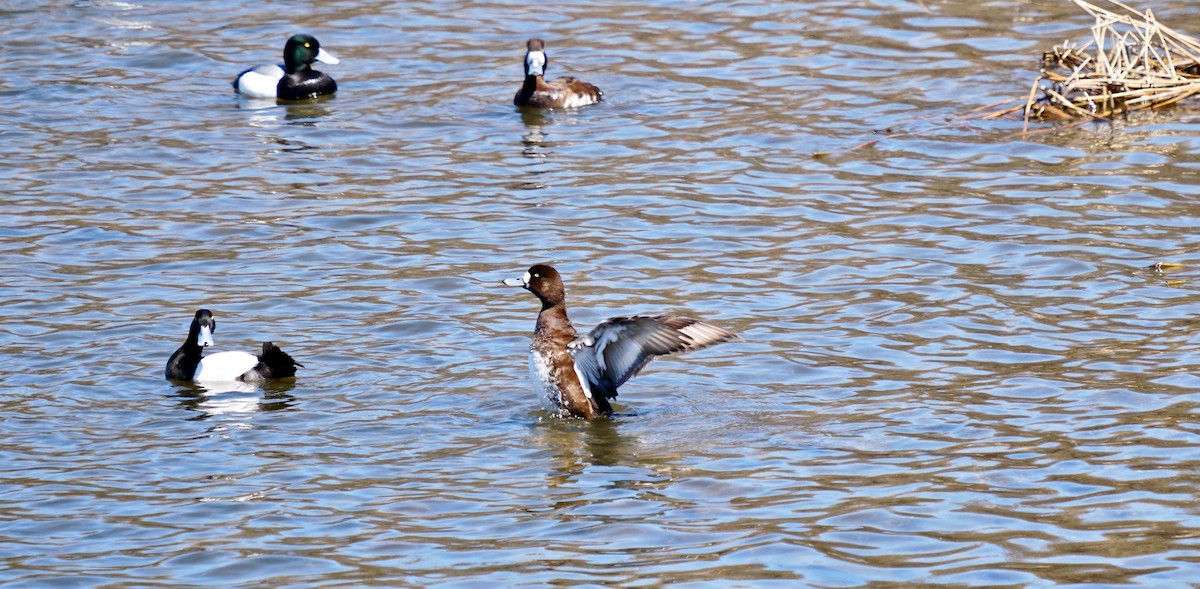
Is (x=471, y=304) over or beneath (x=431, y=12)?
beneath

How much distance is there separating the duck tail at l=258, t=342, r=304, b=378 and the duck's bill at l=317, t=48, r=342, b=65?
8369 mm

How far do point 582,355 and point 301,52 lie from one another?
906cm

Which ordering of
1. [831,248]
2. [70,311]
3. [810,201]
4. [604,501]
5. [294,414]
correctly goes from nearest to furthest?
[604,501] < [294,414] < [70,311] < [831,248] < [810,201]

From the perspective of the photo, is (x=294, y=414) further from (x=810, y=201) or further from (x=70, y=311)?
(x=810, y=201)

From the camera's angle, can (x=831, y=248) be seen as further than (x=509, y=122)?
No

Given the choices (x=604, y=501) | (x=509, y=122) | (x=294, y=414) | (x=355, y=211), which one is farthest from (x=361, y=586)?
(x=509, y=122)

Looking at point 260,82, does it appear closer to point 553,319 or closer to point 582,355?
point 553,319

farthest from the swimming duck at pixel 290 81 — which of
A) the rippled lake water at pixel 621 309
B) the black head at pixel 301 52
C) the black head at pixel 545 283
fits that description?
the black head at pixel 545 283

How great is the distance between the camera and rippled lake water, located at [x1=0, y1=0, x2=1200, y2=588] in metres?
6.91

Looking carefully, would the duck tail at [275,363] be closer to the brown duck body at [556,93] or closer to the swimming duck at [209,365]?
the swimming duck at [209,365]

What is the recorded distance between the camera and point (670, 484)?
25.0 ft

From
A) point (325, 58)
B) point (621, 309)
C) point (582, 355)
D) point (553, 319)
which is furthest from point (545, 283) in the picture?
point (325, 58)

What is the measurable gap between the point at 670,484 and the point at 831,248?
4151mm

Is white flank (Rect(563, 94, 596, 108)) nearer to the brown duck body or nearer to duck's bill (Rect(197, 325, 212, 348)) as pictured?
the brown duck body
